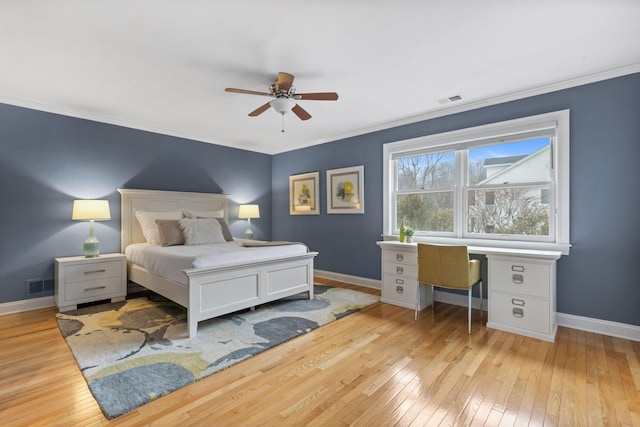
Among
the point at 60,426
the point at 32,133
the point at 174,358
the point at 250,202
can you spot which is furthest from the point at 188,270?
the point at 250,202

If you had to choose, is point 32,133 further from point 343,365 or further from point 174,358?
point 343,365

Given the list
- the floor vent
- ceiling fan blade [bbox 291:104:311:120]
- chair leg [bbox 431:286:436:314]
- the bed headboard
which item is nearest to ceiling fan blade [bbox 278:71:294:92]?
ceiling fan blade [bbox 291:104:311:120]

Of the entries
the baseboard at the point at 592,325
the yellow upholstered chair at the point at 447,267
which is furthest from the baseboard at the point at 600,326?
the yellow upholstered chair at the point at 447,267

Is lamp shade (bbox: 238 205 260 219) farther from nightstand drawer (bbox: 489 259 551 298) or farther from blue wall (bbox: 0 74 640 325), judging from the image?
nightstand drawer (bbox: 489 259 551 298)

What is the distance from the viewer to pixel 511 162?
11.1ft

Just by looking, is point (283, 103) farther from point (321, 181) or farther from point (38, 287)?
point (38, 287)

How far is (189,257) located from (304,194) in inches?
116

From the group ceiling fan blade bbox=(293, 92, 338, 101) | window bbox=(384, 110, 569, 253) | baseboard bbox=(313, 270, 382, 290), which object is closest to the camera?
ceiling fan blade bbox=(293, 92, 338, 101)

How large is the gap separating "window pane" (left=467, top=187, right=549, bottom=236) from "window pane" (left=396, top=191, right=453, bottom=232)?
27 cm

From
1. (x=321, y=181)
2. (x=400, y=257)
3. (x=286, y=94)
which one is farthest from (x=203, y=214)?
(x=400, y=257)

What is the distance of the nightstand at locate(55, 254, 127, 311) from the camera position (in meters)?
3.38

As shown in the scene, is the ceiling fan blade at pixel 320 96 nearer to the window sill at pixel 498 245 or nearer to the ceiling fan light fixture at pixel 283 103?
the ceiling fan light fixture at pixel 283 103

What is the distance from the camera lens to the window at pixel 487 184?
3.05 metres

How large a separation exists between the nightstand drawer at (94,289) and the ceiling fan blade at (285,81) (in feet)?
10.4
